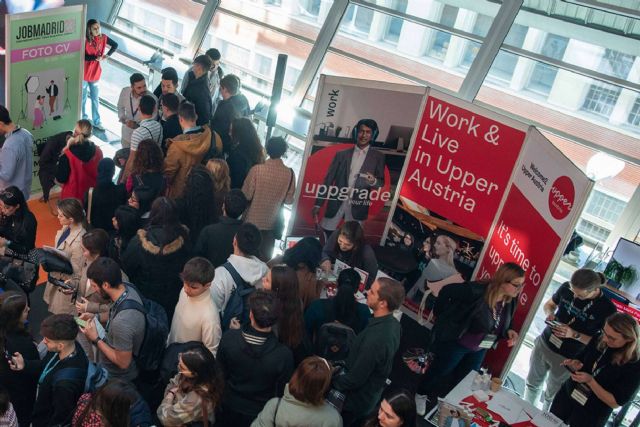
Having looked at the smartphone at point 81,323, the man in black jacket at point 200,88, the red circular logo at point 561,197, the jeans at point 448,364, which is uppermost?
the red circular logo at point 561,197

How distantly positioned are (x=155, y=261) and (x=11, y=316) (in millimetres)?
962

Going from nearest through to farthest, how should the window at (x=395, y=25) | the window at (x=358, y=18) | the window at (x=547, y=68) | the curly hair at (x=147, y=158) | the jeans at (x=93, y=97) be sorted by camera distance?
the curly hair at (x=147, y=158)
the window at (x=547, y=68)
the window at (x=395, y=25)
the window at (x=358, y=18)
the jeans at (x=93, y=97)

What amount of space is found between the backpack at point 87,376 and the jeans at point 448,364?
2578 mm

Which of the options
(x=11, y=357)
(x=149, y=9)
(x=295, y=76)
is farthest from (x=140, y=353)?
(x=149, y=9)

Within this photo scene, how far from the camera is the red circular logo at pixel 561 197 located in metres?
4.14

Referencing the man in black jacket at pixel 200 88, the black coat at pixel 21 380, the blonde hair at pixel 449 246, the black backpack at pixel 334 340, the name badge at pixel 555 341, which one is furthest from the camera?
the man in black jacket at pixel 200 88

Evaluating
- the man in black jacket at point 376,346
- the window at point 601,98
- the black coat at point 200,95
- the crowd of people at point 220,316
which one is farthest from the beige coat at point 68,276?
the window at point 601,98

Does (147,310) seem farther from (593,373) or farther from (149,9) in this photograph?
(149,9)

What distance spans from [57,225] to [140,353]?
3.38 m

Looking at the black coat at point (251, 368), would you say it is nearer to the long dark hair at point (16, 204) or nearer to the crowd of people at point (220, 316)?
the crowd of people at point (220, 316)

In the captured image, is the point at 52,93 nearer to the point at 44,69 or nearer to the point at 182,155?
the point at 44,69

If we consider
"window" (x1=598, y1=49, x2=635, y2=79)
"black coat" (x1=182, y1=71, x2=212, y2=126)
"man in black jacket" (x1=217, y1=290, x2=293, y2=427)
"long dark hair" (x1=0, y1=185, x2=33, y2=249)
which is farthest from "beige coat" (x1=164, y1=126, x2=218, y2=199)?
"window" (x1=598, y1=49, x2=635, y2=79)

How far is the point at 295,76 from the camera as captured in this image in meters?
7.82

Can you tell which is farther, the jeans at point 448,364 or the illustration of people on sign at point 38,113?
the illustration of people on sign at point 38,113
